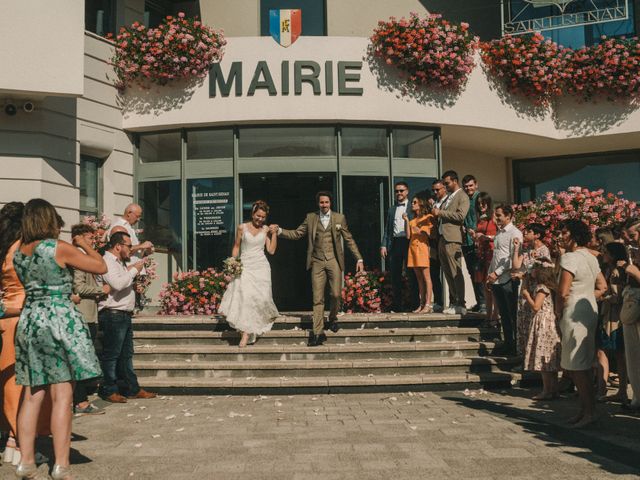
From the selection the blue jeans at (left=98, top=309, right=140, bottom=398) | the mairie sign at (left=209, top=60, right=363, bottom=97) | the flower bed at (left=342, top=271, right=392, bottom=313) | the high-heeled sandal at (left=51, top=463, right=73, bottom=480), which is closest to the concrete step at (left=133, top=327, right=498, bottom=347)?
the blue jeans at (left=98, top=309, right=140, bottom=398)

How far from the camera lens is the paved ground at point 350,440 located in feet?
16.4

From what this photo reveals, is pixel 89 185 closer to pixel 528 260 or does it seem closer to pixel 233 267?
pixel 233 267

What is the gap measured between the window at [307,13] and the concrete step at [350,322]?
6448mm

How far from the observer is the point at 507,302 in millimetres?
9227

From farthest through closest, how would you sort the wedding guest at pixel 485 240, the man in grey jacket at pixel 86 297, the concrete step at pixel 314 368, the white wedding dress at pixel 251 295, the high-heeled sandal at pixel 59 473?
the wedding guest at pixel 485 240 → the white wedding dress at pixel 251 295 → the concrete step at pixel 314 368 → the man in grey jacket at pixel 86 297 → the high-heeled sandal at pixel 59 473

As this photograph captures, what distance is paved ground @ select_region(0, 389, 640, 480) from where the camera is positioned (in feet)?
16.4

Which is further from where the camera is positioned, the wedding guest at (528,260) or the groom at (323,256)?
the groom at (323,256)

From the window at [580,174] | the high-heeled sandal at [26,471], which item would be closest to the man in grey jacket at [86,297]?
the high-heeled sandal at [26,471]

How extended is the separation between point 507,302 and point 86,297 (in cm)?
522

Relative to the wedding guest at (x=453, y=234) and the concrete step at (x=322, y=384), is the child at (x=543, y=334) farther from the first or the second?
the wedding guest at (x=453, y=234)

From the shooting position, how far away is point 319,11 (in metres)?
14.1

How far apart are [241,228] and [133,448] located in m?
4.46

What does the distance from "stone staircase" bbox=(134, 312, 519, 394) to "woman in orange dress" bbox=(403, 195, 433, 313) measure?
62 centimetres

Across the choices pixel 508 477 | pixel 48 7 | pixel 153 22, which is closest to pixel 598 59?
pixel 153 22
